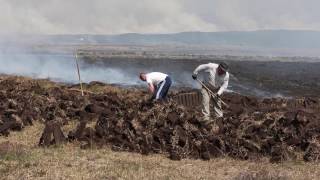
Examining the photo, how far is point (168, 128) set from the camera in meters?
14.1

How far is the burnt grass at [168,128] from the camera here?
43.0 feet

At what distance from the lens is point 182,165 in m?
11.9

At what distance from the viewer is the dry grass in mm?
10523

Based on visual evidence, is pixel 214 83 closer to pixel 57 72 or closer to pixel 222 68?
pixel 222 68

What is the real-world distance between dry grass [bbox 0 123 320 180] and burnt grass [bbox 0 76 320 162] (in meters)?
0.40

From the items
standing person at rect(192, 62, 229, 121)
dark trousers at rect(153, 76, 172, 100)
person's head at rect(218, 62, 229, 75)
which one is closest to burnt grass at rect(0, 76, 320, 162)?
standing person at rect(192, 62, 229, 121)

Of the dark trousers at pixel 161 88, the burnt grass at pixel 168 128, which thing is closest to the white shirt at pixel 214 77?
the burnt grass at pixel 168 128

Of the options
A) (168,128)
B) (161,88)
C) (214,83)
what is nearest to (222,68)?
(214,83)

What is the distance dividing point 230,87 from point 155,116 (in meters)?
19.2

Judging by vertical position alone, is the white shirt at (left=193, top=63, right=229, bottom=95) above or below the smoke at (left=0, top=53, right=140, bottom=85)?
above

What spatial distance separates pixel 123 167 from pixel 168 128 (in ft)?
10.1

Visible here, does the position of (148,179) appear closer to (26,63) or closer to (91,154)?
(91,154)

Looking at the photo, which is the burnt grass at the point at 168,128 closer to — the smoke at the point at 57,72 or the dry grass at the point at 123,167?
the dry grass at the point at 123,167

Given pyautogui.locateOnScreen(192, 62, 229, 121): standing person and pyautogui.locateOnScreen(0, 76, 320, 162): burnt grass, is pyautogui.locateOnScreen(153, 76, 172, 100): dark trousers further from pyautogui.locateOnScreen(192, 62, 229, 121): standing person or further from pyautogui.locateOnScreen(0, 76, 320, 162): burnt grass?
pyautogui.locateOnScreen(192, 62, 229, 121): standing person
